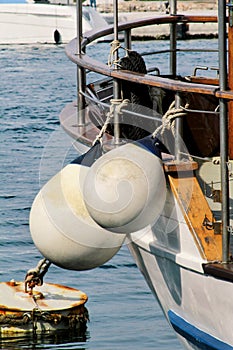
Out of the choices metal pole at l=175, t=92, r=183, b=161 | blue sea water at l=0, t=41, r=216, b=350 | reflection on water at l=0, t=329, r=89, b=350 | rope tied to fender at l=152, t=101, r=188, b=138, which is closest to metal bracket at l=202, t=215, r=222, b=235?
metal pole at l=175, t=92, r=183, b=161

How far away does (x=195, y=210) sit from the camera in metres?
5.79

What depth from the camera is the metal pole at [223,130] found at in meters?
5.38

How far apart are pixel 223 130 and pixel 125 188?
0.57 m

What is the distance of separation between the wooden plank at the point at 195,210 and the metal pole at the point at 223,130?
0.49 ft

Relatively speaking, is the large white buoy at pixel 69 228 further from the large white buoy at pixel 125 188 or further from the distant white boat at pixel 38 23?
the distant white boat at pixel 38 23

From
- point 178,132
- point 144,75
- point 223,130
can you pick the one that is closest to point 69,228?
point 178,132

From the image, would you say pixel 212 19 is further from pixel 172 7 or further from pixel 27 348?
pixel 27 348

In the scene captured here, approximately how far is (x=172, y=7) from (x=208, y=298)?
3259 mm

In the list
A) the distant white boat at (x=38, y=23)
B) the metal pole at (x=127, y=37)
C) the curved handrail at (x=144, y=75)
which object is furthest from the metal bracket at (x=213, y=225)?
the distant white boat at (x=38, y=23)

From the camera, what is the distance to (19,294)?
837 centimetres

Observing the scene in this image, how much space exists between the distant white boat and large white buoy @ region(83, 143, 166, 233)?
41.2 m

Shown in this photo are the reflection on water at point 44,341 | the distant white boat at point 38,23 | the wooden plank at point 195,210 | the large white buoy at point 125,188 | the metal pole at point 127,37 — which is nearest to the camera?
the large white buoy at point 125,188

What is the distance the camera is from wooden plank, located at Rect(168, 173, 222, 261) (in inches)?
225

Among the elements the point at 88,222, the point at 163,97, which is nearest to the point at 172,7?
the point at 163,97
